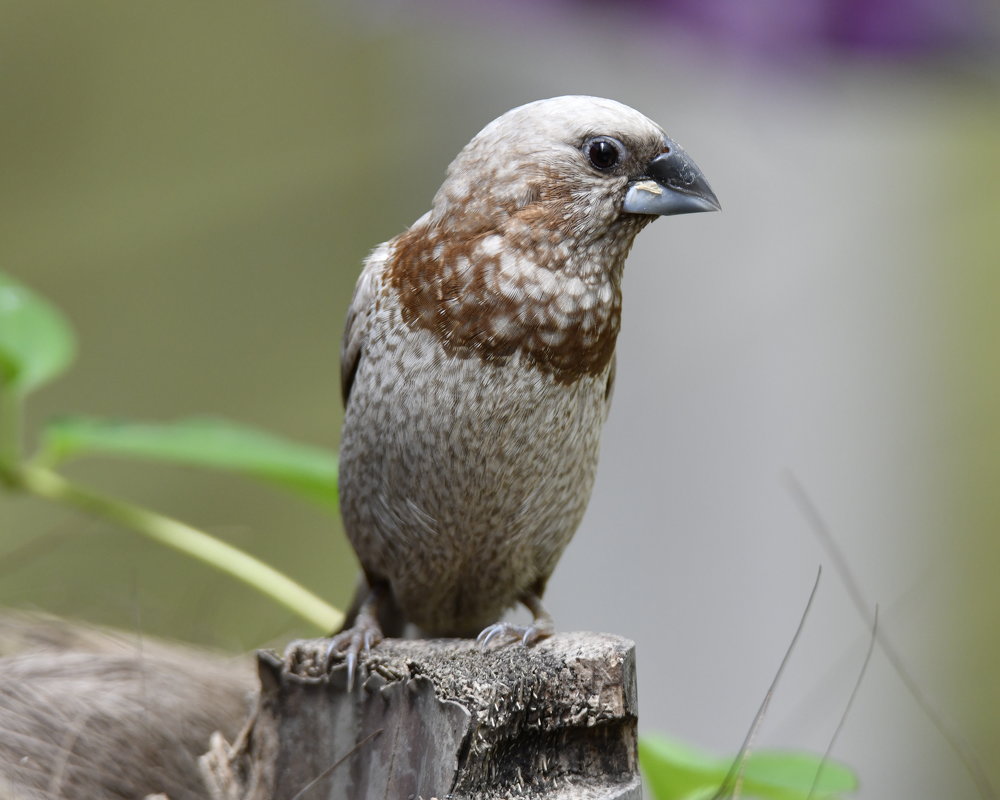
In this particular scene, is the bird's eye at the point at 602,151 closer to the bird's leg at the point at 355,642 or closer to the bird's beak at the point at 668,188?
the bird's beak at the point at 668,188

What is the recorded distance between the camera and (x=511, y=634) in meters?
0.91

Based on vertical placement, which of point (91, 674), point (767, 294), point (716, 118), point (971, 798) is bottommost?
point (971, 798)

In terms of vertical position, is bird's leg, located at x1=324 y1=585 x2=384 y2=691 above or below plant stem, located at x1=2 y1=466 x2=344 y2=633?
above

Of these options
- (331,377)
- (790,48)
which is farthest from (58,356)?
(331,377)

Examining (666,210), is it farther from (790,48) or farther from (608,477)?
(608,477)

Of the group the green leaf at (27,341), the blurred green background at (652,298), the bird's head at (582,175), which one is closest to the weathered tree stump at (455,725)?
the bird's head at (582,175)

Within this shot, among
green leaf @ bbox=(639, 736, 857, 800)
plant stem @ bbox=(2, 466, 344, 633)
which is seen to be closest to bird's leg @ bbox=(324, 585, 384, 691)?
plant stem @ bbox=(2, 466, 344, 633)

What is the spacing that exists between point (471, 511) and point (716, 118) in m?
1.27

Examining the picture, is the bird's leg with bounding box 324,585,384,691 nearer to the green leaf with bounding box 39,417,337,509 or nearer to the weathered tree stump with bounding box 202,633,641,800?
the weathered tree stump with bounding box 202,633,641,800

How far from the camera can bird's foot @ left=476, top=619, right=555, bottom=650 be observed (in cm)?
89

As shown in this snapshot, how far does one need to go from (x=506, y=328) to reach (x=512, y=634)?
0.23 m

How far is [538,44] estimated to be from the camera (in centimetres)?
194

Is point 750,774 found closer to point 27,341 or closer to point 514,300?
point 514,300

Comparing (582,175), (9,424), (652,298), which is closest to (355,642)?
(582,175)
